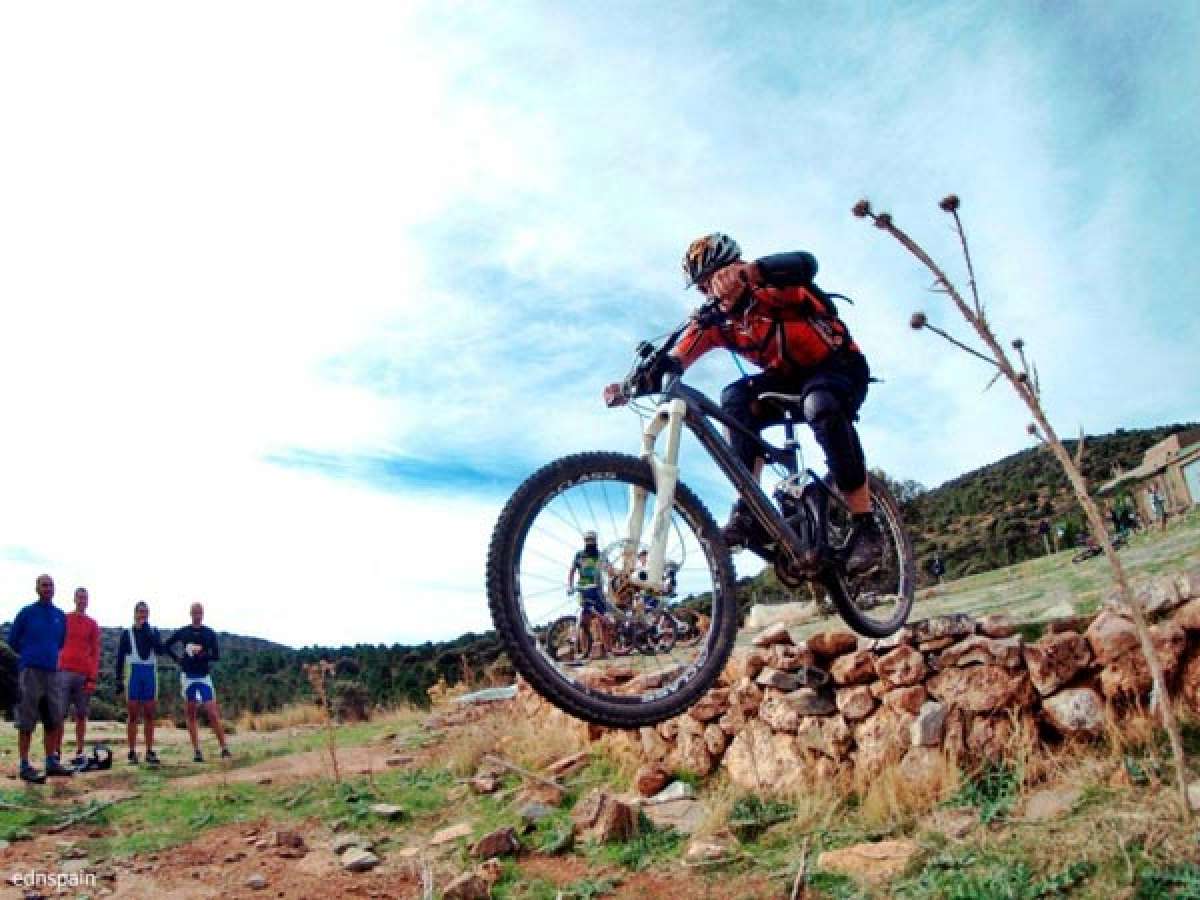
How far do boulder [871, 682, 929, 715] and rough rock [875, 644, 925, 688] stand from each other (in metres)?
0.08

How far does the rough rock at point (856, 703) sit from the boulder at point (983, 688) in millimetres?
687

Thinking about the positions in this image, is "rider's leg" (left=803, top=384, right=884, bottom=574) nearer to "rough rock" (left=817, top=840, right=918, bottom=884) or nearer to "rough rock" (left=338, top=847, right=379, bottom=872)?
"rough rock" (left=817, top=840, right=918, bottom=884)

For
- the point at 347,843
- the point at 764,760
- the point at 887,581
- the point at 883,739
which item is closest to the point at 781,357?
the point at 887,581

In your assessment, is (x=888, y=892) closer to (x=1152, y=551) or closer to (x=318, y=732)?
(x=1152, y=551)

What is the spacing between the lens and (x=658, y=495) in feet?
13.8

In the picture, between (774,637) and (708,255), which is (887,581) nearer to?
(774,637)

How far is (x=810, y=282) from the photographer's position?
4.94 metres

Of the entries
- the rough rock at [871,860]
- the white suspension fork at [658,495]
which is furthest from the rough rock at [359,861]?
the white suspension fork at [658,495]

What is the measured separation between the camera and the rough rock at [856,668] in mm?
8688

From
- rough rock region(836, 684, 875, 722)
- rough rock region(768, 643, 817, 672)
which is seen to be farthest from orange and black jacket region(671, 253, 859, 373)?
rough rock region(768, 643, 817, 672)

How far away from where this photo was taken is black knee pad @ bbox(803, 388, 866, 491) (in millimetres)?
5051

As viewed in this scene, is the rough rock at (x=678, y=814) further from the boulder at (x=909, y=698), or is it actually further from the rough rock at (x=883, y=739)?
the boulder at (x=909, y=698)

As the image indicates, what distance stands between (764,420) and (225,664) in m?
57.8

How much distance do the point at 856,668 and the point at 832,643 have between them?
40 centimetres
